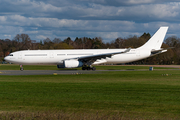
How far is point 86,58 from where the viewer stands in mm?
37375

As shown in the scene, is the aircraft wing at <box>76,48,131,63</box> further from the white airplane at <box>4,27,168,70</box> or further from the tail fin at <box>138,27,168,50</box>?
the tail fin at <box>138,27,168,50</box>

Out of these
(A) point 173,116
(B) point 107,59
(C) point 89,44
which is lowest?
(A) point 173,116

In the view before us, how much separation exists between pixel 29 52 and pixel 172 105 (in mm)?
32552

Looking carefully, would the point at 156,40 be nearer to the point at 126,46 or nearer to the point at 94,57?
the point at 94,57

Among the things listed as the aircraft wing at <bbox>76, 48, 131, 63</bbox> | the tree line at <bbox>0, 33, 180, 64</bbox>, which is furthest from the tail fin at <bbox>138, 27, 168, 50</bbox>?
the tree line at <bbox>0, 33, 180, 64</bbox>

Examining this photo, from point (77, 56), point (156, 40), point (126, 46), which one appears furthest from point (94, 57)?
point (126, 46)

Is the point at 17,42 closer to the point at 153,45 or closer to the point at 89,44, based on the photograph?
the point at 89,44

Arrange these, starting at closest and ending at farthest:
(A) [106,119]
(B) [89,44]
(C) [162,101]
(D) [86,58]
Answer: (A) [106,119] < (C) [162,101] < (D) [86,58] < (B) [89,44]

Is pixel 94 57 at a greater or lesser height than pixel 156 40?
lesser

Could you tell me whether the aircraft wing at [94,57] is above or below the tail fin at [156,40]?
below

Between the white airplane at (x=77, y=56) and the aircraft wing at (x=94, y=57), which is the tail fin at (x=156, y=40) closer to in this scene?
the white airplane at (x=77, y=56)

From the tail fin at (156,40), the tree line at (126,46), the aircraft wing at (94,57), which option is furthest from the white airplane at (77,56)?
the tree line at (126,46)

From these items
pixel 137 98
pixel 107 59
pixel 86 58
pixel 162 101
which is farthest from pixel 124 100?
pixel 107 59

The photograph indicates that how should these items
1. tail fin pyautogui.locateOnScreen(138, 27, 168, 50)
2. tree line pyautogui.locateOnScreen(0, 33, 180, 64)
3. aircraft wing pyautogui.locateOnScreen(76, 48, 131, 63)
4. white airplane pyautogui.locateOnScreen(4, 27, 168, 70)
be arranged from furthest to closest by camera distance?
tree line pyautogui.locateOnScreen(0, 33, 180, 64), tail fin pyautogui.locateOnScreen(138, 27, 168, 50), white airplane pyautogui.locateOnScreen(4, 27, 168, 70), aircraft wing pyautogui.locateOnScreen(76, 48, 131, 63)
